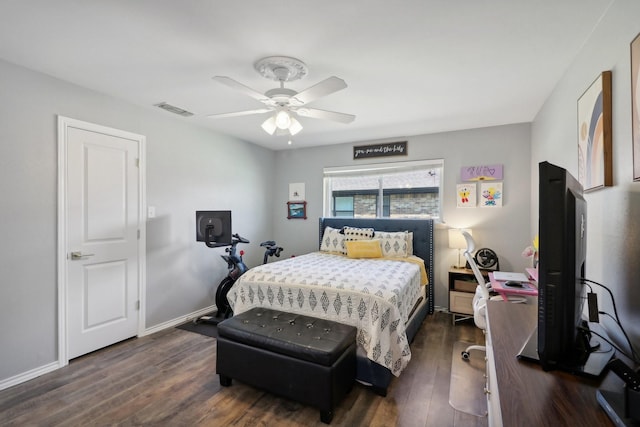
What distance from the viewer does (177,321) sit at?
3.60 metres

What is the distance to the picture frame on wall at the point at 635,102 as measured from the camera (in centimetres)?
123

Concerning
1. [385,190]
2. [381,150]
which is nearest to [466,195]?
[385,190]

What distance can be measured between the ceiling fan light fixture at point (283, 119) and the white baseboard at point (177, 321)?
270cm

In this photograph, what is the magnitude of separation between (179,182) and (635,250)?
3934mm

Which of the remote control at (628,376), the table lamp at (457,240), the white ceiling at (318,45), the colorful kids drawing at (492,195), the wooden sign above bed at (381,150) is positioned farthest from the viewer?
the wooden sign above bed at (381,150)

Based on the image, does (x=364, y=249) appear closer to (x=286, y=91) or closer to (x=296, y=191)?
(x=296, y=191)

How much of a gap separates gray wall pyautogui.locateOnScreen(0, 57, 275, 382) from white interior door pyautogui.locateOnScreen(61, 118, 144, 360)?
12cm

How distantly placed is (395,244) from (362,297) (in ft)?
5.84

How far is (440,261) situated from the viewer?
13.2 feet

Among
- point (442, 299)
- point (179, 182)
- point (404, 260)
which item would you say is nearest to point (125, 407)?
point (179, 182)

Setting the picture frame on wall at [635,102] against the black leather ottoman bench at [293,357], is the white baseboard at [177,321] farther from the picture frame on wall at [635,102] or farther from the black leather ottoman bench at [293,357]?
the picture frame on wall at [635,102]

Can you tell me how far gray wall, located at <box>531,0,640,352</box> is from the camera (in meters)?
1.26

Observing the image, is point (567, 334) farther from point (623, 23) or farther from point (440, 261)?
point (440, 261)

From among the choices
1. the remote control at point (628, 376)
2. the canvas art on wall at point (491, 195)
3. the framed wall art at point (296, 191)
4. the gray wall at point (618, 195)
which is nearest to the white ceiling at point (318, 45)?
the gray wall at point (618, 195)
